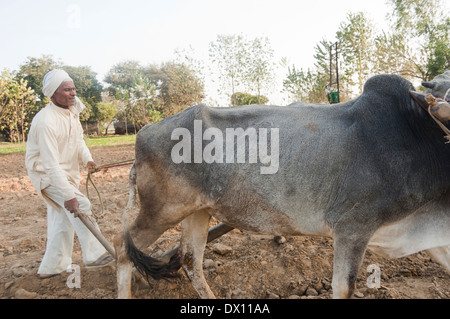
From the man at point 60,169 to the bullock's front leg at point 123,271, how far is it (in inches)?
21.7

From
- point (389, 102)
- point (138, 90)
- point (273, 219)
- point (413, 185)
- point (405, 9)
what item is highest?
point (405, 9)

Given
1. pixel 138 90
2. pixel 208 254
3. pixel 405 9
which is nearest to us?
pixel 208 254

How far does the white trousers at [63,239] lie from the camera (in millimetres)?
3518

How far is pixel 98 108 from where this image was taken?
37656 mm

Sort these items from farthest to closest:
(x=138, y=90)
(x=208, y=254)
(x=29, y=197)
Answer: (x=138, y=90)
(x=29, y=197)
(x=208, y=254)

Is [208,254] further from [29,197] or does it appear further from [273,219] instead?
[29,197]

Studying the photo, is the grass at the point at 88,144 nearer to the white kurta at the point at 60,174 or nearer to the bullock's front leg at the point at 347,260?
the white kurta at the point at 60,174

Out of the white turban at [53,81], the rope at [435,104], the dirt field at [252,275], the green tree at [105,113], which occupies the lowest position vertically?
the dirt field at [252,275]

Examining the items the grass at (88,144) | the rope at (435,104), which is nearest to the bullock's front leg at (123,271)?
the rope at (435,104)

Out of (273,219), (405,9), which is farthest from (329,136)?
(405,9)

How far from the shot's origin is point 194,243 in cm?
330

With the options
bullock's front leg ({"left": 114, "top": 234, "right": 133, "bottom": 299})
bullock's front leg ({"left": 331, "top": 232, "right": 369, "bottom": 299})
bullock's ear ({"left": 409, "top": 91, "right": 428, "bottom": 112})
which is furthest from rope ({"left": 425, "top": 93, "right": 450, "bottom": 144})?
bullock's front leg ({"left": 114, "top": 234, "right": 133, "bottom": 299})

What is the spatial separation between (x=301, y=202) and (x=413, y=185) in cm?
76

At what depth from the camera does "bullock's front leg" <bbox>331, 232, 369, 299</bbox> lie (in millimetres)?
2447
